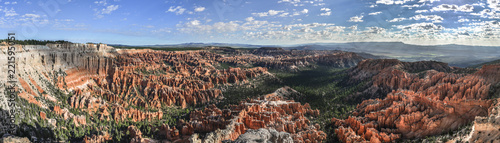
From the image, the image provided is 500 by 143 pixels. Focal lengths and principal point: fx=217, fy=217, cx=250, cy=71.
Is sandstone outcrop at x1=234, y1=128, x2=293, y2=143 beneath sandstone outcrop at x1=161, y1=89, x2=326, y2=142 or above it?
above

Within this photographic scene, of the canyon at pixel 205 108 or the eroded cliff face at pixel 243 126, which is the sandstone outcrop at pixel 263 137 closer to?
the canyon at pixel 205 108

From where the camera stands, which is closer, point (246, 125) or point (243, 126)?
point (243, 126)

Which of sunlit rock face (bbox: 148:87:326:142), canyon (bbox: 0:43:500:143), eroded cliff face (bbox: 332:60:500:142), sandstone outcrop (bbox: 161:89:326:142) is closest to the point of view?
sunlit rock face (bbox: 148:87:326:142)

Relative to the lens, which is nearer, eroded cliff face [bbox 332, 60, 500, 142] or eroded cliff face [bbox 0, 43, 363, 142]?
eroded cliff face [bbox 332, 60, 500, 142]

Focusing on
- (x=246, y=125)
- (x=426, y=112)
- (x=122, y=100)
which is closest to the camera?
(x=426, y=112)

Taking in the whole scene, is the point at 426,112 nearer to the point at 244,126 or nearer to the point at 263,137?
the point at 244,126

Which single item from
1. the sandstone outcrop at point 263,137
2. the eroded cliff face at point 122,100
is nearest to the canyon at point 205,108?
the sandstone outcrop at point 263,137

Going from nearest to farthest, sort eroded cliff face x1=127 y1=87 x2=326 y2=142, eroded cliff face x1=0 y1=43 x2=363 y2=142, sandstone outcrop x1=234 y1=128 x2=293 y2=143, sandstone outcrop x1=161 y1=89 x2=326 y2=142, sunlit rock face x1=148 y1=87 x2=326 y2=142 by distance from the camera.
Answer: sandstone outcrop x1=234 y1=128 x2=293 y2=143
sunlit rock face x1=148 y1=87 x2=326 y2=142
eroded cliff face x1=127 y1=87 x2=326 y2=142
sandstone outcrop x1=161 y1=89 x2=326 y2=142
eroded cliff face x1=0 y1=43 x2=363 y2=142

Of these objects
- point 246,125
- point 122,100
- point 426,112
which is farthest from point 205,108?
point 426,112

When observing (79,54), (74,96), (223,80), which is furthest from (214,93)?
(79,54)

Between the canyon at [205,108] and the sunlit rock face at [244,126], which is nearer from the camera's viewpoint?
the sunlit rock face at [244,126]

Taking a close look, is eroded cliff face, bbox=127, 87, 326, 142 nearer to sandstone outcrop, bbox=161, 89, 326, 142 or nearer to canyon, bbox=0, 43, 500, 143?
sandstone outcrop, bbox=161, 89, 326, 142

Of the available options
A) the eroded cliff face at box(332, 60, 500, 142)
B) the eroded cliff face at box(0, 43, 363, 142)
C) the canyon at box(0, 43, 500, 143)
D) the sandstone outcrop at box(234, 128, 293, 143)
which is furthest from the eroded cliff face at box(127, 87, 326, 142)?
the eroded cliff face at box(332, 60, 500, 142)
